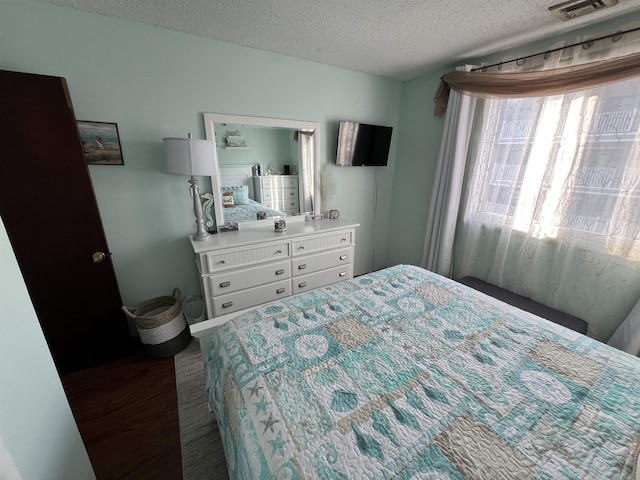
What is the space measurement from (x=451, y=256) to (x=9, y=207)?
3473 mm

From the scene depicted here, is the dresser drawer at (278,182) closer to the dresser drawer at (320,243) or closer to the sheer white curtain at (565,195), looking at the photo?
the dresser drawer at (320,243)

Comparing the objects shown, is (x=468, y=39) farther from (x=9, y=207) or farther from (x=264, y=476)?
(x=9, y=207)

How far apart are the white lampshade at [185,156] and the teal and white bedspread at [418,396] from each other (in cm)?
114

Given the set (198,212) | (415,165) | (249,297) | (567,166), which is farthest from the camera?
(415,165)

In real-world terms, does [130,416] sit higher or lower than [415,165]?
lower

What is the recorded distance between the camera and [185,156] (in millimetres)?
1810

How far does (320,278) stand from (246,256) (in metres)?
0.81

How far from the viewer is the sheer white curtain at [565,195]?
167 cm

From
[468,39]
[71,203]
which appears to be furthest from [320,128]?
[71,203]

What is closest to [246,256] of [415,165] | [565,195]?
[415,165]

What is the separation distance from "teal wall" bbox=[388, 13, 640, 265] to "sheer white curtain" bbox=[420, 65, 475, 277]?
22 centimetres

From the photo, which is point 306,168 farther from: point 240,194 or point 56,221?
point 56,221

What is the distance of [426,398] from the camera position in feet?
2.97

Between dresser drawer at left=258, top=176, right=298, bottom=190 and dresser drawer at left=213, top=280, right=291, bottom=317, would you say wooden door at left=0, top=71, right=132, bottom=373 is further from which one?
dresser drawer at left=258, top=176, right=298, bottom=190
